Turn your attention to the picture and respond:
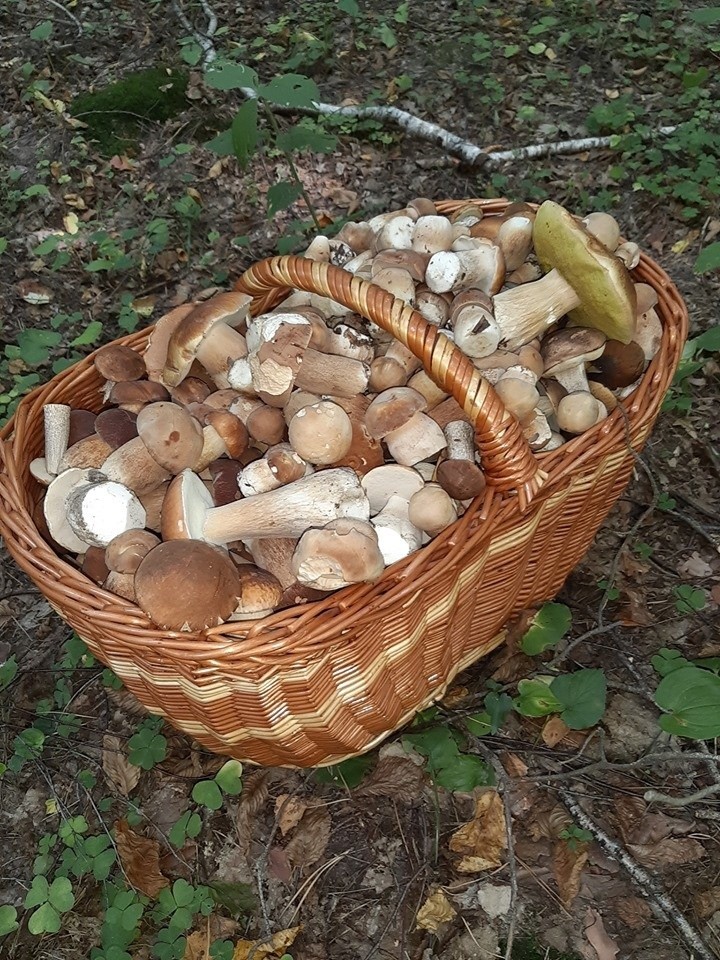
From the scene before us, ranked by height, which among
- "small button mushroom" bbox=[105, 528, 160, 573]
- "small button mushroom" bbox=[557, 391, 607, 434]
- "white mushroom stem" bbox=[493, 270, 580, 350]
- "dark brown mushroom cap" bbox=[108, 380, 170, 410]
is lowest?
"small button mushroom" bbox=[105, 528, 160, 573]

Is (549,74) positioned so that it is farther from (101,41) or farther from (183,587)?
(183,587)

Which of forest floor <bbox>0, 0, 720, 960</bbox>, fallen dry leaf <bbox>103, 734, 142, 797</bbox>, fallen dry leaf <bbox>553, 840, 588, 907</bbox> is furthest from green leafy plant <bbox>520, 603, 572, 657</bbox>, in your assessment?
fallen dry leaf <bbox>103, 734, 142, 797</bbox>

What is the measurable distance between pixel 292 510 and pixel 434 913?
1.02m

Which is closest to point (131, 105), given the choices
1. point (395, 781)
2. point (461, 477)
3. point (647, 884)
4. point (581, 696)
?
point (461, 477)

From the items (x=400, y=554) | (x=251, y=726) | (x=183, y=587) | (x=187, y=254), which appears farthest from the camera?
(x=187, y=254)

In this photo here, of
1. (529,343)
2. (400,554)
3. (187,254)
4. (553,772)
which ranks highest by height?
(529,343)

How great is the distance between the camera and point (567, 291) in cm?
166

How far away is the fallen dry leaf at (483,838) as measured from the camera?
1684 mm

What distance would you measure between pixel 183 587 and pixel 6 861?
1193mm

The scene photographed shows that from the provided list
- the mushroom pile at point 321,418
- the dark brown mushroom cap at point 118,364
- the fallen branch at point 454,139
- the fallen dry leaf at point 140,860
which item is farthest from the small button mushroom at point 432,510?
the fallen branch at point 454,139

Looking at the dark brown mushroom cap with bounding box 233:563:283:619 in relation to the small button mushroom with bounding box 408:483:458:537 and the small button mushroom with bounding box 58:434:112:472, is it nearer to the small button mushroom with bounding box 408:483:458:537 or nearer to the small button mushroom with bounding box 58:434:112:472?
the small button mushroom with bounding box 408:483:458:537

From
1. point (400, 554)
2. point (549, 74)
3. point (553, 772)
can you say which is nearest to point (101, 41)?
point (549, 74)

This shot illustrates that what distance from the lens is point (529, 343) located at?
1.70 metres

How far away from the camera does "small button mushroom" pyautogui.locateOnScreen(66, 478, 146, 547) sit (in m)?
1.45
